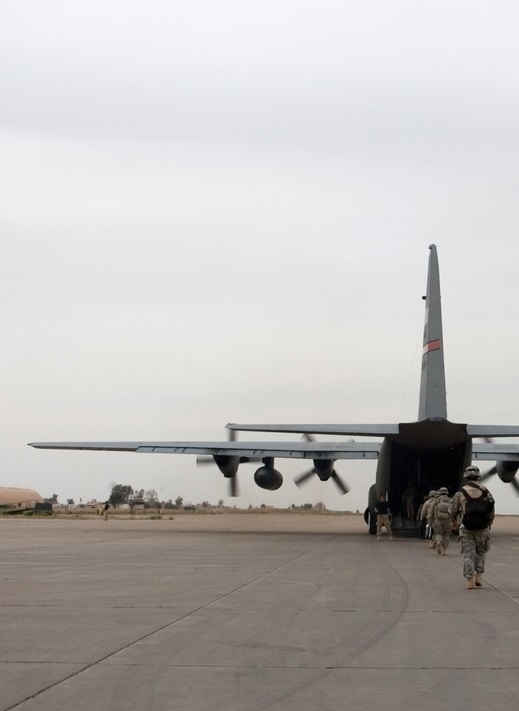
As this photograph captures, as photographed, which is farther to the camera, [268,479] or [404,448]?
[268,479]

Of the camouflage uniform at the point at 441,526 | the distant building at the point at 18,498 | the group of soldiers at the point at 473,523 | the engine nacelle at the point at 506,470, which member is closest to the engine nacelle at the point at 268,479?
the engine nacelle at the point at 506,470

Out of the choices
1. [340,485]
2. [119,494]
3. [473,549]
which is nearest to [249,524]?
[340,485]

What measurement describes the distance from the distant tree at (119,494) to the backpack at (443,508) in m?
96.0

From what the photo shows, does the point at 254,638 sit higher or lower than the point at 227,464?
lower

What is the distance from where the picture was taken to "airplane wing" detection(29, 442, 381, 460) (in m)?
32.2

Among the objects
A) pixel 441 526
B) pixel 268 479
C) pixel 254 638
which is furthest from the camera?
pixel 268 479

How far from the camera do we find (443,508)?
22109 millimetres

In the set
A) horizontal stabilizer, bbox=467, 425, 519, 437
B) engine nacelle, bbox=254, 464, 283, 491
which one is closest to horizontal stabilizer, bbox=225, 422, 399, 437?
horizontal stabilizer, bbox=467, 425, 519, 437

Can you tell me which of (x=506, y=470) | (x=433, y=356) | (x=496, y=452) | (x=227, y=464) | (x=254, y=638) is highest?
(x=433, y=356)

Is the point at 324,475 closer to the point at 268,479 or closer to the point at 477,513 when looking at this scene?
the point at 268,479

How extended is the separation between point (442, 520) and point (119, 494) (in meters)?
99.4

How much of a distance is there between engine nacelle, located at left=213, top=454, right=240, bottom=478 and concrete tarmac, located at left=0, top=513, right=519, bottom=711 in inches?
634

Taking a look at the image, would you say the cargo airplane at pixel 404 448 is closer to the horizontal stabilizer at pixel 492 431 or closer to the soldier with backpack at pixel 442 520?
the horizontal stabilizer at pixel 492 431

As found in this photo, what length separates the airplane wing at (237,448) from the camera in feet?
106
